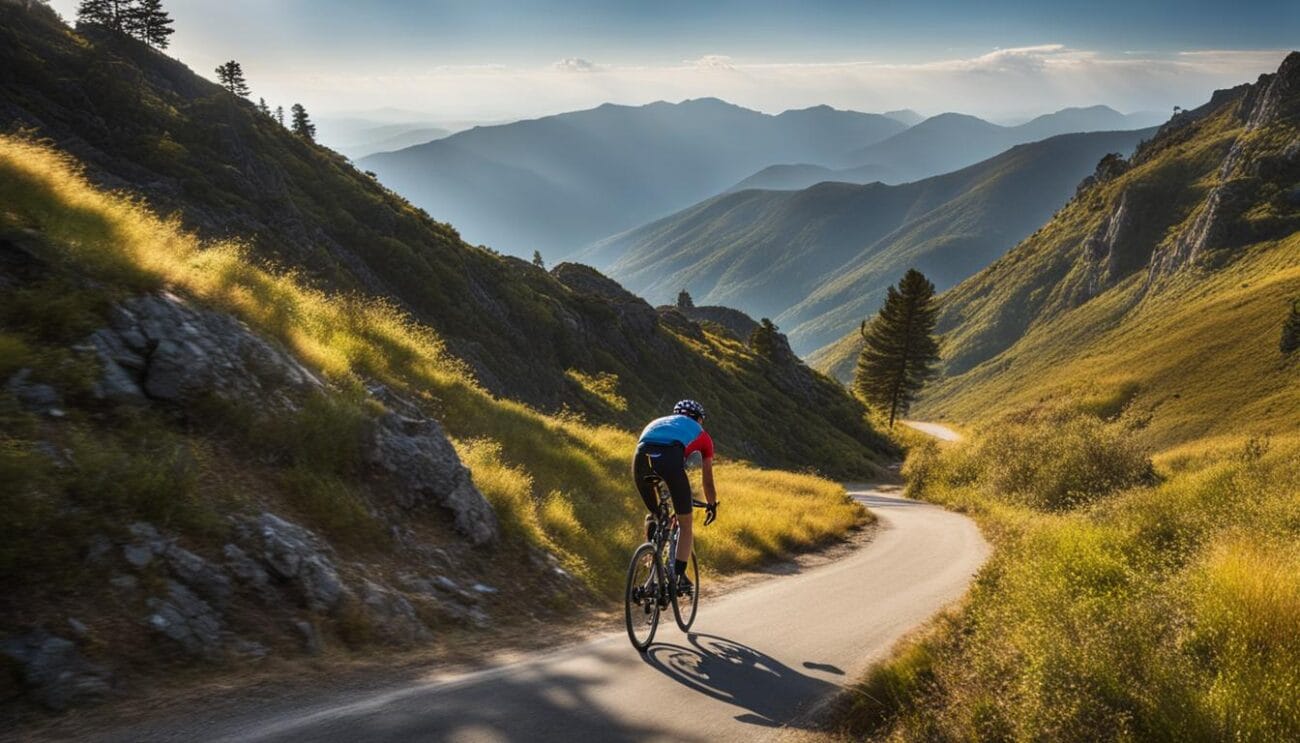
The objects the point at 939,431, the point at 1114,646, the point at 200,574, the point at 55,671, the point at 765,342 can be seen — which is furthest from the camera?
the point at 939,431

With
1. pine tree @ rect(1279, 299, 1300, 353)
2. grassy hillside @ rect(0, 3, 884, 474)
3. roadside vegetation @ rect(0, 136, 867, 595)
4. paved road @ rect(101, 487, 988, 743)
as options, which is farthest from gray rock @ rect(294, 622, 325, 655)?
pine tree @ rect(1279, 299, 1300, 353)

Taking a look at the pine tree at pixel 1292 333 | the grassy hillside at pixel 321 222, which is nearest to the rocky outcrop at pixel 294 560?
the grassy hillside at pixel 321 222

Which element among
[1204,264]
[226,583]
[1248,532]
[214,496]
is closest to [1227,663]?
[1248,532]

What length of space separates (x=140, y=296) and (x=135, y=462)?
3.08 m

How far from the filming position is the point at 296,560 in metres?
8.09

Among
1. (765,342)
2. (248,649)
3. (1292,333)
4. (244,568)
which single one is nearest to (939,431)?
(765,342)

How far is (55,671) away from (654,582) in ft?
19.0

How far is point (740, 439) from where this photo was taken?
52.8 meters

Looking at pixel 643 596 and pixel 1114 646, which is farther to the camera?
pixel 643 596

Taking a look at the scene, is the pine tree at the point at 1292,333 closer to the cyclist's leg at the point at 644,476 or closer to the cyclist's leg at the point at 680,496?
the cyclist's leg at the point at 680,496

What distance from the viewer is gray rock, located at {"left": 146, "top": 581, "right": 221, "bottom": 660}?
6582 millimetres

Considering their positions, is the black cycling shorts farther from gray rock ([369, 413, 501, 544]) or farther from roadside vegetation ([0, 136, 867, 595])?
roadside vegetation ([0, 136, 867, 595])

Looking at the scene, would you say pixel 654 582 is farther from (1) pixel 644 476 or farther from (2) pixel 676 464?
(2) pixel 676 464

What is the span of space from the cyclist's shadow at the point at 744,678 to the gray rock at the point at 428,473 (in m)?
3.98
